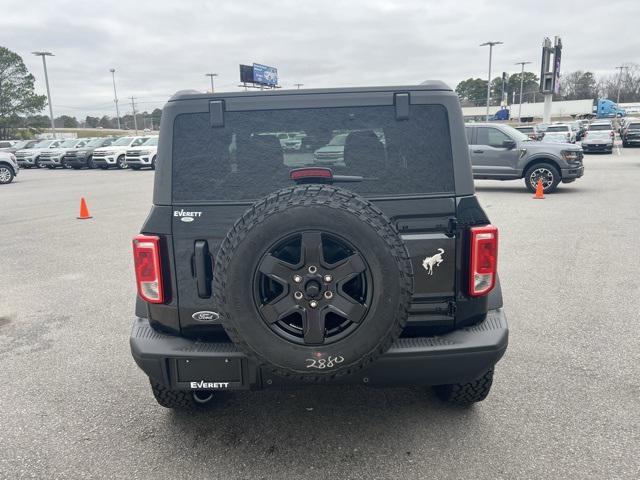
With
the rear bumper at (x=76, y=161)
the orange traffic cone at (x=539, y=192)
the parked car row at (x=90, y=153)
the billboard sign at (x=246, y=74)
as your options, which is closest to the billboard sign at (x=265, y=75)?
the billboard sign at (x=246, y=74)

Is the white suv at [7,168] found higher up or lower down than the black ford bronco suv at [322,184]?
lower down

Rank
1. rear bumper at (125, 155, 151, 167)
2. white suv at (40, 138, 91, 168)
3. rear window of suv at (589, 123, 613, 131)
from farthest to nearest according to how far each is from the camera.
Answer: rear window of suv at (589, 123, 613, 131) → white suv at (40, 138, 91, 168) → rear bumper at (125, 155, 151, 167)

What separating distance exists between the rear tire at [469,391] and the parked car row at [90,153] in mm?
24356

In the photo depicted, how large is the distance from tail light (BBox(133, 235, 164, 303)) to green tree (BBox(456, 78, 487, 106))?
136389 millimetres

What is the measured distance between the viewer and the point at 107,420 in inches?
131

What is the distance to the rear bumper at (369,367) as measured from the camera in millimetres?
2648

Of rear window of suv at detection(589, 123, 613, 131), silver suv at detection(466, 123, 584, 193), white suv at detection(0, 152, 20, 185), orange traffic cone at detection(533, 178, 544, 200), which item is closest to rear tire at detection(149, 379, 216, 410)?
orange traffic cone at detection(533, 178, 544, 200)

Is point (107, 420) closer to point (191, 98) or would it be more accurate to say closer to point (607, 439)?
point (191, 98)

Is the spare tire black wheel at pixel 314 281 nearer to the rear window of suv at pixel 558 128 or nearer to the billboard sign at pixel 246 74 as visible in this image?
the rear window of suv at pixel 558 128

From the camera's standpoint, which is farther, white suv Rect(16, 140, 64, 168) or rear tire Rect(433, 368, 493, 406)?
white suv Rect(16, 140, 64, 168)

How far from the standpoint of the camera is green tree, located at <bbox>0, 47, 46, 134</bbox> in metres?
60.6

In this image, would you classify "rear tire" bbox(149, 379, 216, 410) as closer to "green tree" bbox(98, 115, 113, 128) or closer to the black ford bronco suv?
the black ford bronco suv

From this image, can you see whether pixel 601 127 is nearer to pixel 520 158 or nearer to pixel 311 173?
pixel 520 158

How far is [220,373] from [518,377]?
2.26m
